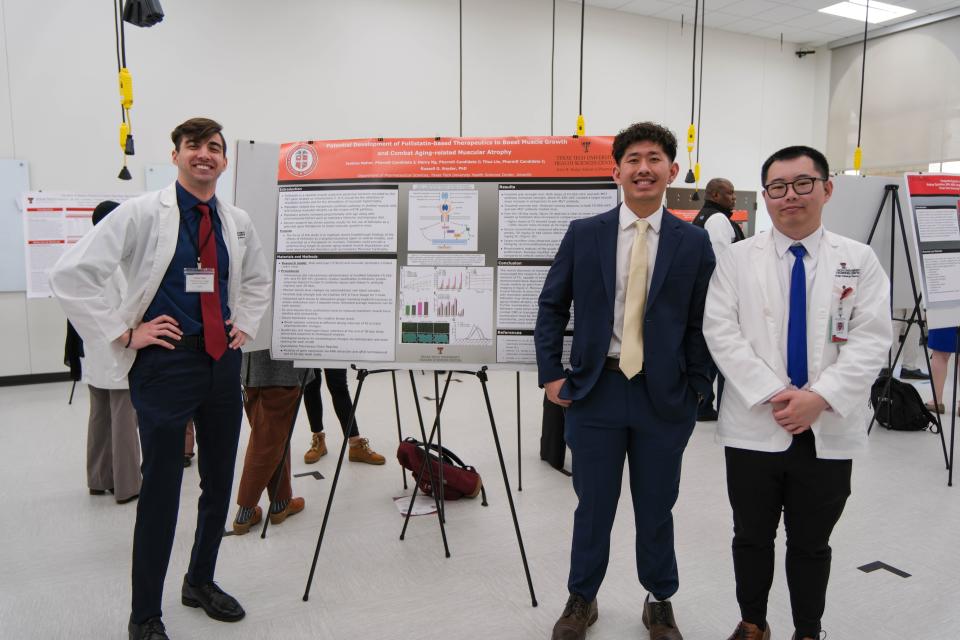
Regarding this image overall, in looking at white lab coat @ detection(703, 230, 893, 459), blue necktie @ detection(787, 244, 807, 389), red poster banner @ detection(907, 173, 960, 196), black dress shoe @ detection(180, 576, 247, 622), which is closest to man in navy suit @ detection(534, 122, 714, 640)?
white lab coat @ detection(703, 230, 893, 459)

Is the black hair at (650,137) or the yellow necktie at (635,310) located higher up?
the black hair at (650,137)

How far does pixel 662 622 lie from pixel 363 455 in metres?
2.13

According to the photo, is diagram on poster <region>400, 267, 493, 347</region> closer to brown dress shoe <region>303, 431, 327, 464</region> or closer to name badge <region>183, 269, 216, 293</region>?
name badge <region>183, 269, 216, 293</region>

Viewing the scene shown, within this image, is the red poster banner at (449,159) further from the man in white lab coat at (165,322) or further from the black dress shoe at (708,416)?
the black dress shoe at (708,416)

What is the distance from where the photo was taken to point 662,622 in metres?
1.95

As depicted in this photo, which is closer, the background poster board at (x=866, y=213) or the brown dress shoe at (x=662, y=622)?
the brown dress shoe at (x=662, y=622)

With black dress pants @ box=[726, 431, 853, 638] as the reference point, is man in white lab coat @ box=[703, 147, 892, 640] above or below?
above

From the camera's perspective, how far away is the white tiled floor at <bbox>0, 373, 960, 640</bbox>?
2072mm

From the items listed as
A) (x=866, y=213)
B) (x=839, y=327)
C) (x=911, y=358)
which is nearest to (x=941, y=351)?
(x=866, y=213)

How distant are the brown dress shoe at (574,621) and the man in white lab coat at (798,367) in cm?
52

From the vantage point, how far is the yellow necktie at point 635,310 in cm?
181

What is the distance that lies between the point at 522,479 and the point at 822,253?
2101 millimetres

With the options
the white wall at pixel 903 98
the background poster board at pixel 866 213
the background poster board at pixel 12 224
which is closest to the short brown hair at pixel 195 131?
the background poster board at pixel 866 213

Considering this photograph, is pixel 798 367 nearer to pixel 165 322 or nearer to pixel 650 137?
pixel 650 137
